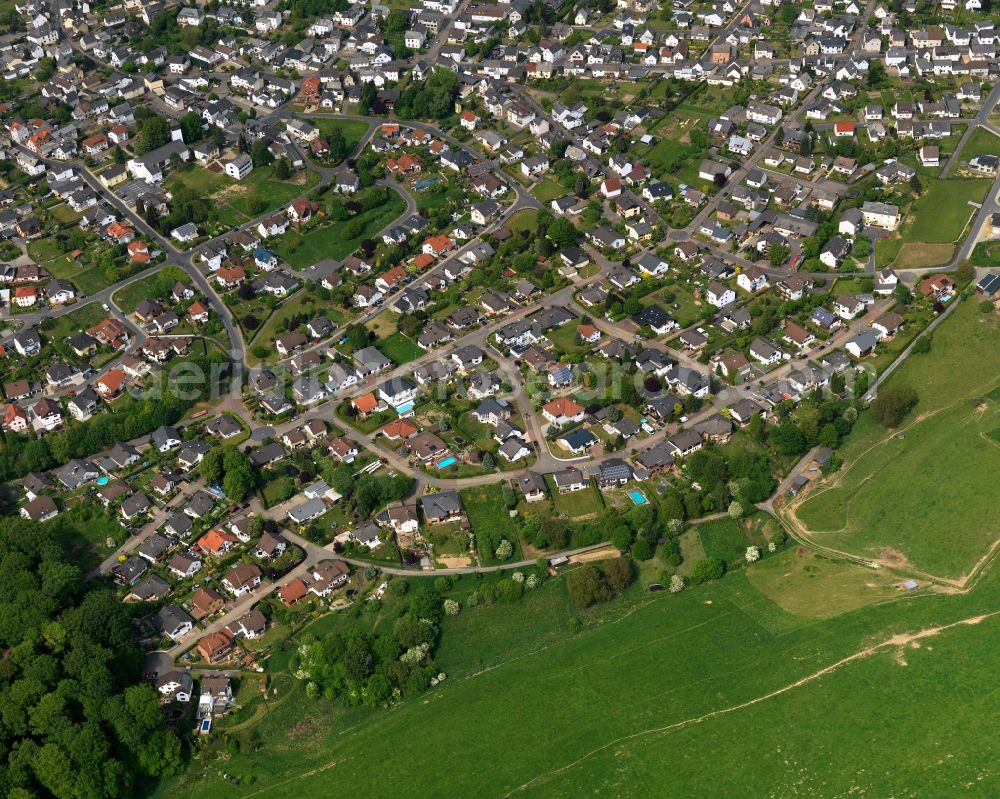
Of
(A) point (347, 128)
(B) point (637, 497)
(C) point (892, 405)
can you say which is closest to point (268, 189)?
(A) point (347, 128)

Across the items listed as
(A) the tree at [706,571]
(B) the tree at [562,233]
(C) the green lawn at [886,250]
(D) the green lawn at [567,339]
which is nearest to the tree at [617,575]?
(A) the tree at [706,571]

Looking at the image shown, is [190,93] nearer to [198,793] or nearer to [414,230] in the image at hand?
[414,230]

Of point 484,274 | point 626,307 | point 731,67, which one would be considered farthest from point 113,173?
point 731,67

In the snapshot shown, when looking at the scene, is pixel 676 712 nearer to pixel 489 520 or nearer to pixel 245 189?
pixel 489 520

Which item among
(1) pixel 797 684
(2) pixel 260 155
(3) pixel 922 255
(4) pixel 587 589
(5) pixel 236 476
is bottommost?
(1) pixel 797 684

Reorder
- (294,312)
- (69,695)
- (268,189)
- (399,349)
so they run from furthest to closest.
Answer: (268,189)
(294,312)
(399,349)
(69,695)

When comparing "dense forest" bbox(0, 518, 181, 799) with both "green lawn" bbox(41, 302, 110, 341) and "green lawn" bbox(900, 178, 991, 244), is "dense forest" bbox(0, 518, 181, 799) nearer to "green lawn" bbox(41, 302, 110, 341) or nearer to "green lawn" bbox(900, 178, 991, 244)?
→ "green lawn" bbox(41, 302, 110, 341)

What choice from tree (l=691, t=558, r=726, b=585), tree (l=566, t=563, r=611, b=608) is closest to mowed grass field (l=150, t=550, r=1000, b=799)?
tree (l=566, t=563, r=611, b=608)

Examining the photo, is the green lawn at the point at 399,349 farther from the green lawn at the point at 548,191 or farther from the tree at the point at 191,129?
the tree at the point at 191,129
